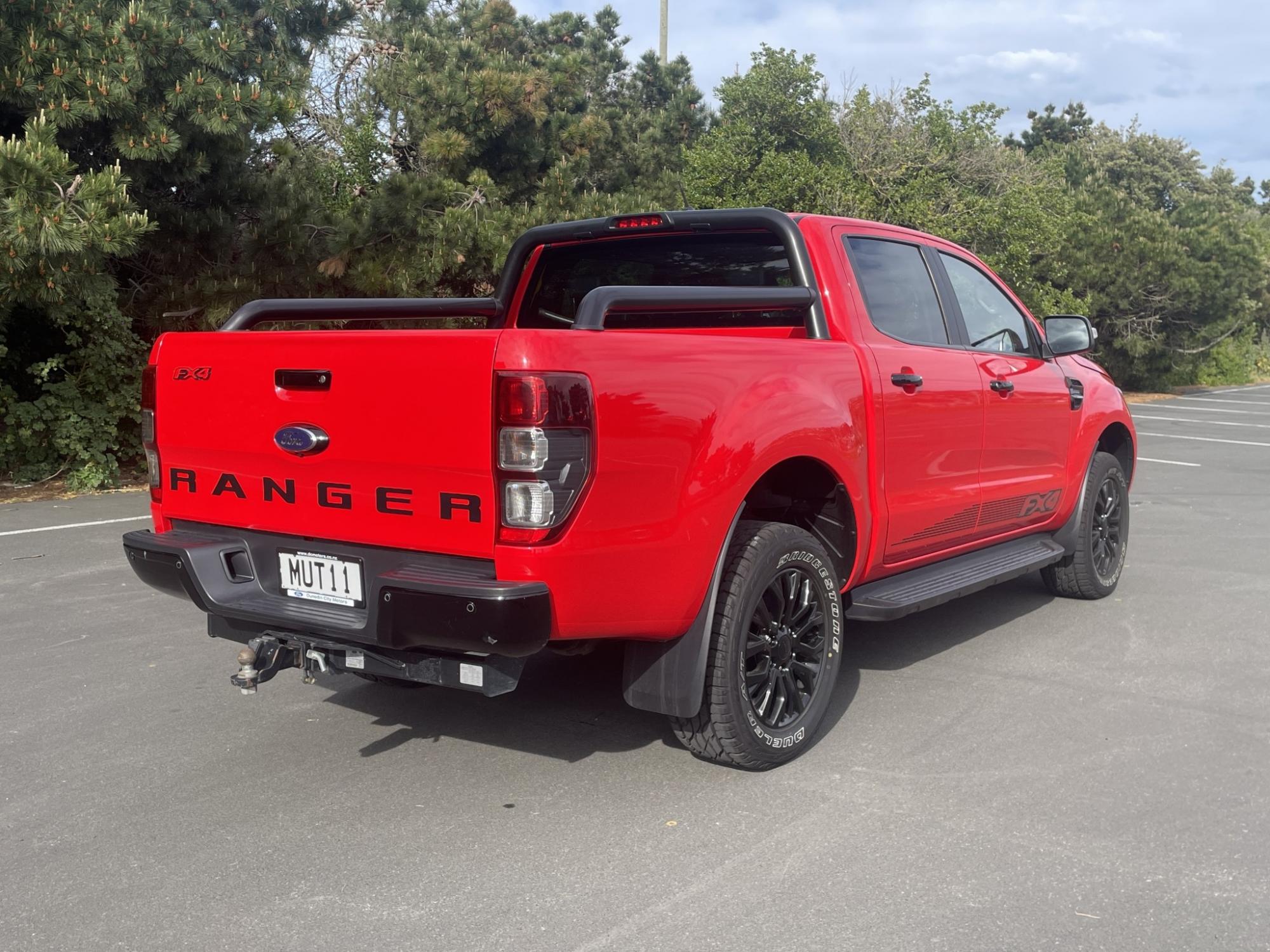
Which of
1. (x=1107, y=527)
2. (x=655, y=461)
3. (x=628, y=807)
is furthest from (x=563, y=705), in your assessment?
(x=1107, y=527)

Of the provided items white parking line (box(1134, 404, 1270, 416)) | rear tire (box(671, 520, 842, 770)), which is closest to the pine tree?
rear tire (box(671, 520, 842, 770))

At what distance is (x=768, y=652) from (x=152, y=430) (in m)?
2.24

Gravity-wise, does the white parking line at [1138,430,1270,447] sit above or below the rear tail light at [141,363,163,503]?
below

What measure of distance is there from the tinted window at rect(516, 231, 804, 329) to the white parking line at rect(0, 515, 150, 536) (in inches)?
218

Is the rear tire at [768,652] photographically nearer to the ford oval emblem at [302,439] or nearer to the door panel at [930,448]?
the door panel at [930,448]

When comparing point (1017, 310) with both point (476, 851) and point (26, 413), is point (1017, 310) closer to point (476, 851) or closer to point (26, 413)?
point (476, 851)

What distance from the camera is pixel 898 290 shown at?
16.7 feet

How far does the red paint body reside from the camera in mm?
3316

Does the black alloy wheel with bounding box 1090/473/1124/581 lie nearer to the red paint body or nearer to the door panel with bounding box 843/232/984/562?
the door panel with bounding box 843/232/984/562

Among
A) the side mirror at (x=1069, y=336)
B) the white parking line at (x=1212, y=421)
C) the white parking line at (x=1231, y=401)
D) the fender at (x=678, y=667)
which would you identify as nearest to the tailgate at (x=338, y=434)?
the fender at (x=678, y=667)

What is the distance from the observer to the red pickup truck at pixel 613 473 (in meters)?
3.30

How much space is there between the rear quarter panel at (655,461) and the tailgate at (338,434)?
0.62 feet

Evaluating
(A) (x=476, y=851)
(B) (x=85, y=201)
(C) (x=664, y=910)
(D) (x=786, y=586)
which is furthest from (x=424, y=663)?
(B) (x=85, y=201)

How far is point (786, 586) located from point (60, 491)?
31.9 feet
